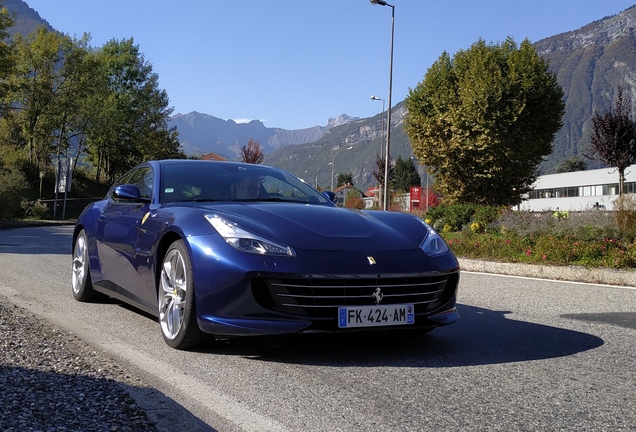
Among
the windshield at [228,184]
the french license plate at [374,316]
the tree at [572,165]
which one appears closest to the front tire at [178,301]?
the windshield at [228,184]

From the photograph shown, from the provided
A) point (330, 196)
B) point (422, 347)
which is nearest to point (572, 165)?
point (330, 196)

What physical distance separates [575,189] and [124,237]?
3671 inches

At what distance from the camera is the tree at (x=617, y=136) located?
40656 mm

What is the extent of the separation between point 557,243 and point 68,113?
1805 inches

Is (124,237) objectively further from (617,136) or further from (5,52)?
(617,136)

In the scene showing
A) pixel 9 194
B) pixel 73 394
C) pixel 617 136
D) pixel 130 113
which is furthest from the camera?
pixel 130 113

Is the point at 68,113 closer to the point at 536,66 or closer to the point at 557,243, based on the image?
the point at 536,66

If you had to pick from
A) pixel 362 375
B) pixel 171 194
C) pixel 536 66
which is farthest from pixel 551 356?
pixel 536 66

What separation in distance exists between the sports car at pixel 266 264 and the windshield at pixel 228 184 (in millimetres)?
16

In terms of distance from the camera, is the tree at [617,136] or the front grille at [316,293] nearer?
the front grille at [316,293]

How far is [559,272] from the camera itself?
438 inches

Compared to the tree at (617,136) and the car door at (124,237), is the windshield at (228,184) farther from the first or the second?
the tree at (617,136)

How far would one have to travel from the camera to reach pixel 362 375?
420 centimetres

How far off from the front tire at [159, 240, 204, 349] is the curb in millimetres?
7559
